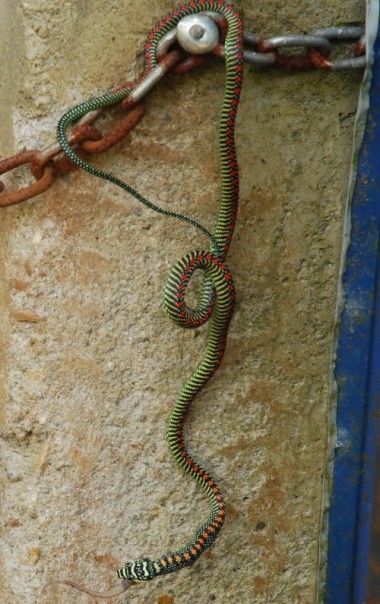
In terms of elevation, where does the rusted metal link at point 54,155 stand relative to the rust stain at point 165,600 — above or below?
above

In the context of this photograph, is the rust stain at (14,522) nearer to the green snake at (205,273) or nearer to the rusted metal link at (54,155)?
the green snake at (205,273)

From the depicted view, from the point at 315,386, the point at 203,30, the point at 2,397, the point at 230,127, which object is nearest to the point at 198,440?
the point at 315,386

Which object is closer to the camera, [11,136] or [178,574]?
[11,136]

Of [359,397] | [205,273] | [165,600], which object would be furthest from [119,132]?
[165,600]

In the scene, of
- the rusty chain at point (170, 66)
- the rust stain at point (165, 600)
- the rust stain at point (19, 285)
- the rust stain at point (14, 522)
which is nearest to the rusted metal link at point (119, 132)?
the rusty chain at point (170, 66)

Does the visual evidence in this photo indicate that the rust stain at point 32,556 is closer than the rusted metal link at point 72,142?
No

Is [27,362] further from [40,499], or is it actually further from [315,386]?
[315,386]

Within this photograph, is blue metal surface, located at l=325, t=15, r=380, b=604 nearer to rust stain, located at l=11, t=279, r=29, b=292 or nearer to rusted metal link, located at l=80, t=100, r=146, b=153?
rusted metal link, located at l=80, t=100, r=146, b=153
